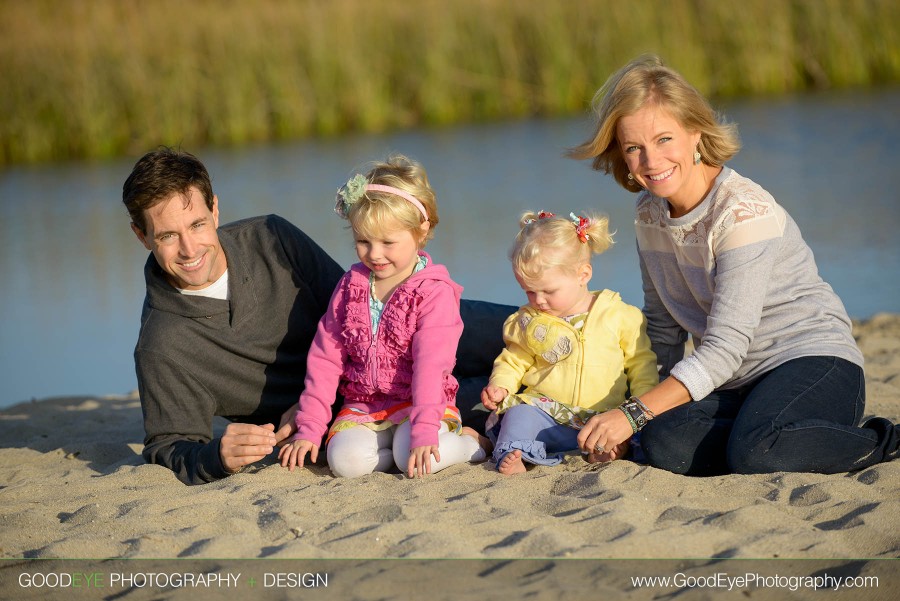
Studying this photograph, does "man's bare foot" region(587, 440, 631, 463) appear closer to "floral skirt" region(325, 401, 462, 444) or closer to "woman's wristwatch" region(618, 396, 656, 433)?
"woman's wristwatch" region(618, 396, 656, 433)

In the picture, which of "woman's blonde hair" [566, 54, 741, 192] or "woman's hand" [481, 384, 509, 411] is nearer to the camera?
"woman's blonde hair" [566, 54, 741, 192]

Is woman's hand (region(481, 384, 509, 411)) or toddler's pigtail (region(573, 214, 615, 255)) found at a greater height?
toddler's pigtail (region(573, 214, 615, 255))

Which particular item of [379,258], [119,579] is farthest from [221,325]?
[119,579]

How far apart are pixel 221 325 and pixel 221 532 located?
3.45ft

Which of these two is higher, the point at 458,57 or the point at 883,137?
the point at 458,57

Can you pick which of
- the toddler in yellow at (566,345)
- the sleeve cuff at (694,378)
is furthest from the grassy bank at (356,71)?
the sleeve cuff at (694,378)

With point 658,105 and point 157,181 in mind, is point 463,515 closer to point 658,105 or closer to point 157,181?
point 658,105

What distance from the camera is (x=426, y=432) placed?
3.43 meters

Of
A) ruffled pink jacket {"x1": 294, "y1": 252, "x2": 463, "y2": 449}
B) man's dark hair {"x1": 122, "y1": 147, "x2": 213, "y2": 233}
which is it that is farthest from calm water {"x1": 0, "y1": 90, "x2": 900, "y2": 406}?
ruffled pink jacket {"x1": 294, "y1": 252, "x2": 463, "y2": 449}

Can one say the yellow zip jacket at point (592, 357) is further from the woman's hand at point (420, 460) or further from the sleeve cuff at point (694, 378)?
the woman's hand at point (420, 460)

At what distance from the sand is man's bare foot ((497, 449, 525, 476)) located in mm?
52

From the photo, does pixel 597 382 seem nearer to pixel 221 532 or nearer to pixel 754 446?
pixel 754 446

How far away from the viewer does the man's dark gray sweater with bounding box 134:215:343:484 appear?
12.3 feet

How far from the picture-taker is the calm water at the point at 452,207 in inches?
270
